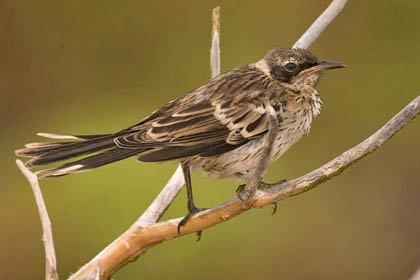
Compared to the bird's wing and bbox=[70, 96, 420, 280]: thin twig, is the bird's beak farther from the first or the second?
bbox=[70, 96, 420, 280]: thin twig

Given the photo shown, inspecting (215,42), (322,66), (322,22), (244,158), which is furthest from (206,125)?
(322,22)

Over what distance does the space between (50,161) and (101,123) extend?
1.97m

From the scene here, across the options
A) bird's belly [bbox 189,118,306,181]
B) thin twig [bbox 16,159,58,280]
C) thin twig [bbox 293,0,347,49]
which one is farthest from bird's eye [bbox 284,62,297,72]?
thin twig [bbox 16,159,58,280]

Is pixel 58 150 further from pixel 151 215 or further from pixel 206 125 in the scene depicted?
pixel 206 125

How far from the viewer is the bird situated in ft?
8.54

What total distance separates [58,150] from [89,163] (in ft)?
0.56

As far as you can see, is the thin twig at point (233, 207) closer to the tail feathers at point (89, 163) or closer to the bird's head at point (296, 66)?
the tail feathers at point (89, 163)

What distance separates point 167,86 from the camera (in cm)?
466

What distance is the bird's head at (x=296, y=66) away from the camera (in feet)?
9.37

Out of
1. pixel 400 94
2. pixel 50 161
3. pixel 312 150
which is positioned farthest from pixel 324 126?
pixel 50 161

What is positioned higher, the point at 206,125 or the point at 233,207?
the point at 206,125

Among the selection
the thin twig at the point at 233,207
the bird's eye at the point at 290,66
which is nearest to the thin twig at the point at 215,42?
the bird's eye at the point at 290,66

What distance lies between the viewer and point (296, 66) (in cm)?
287

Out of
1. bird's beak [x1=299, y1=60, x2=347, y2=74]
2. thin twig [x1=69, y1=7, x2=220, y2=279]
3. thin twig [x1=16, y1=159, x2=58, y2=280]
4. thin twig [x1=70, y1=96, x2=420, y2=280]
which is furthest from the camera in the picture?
bird's beak [x1=299, y1=60, x2=347, y2=74]
